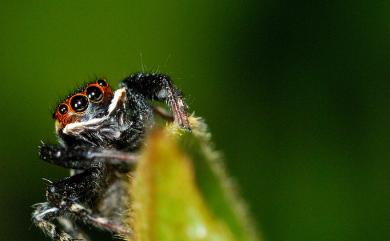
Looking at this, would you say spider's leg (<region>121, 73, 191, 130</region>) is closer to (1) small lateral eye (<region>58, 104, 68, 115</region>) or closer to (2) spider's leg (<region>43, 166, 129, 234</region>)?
(1) small lateral eye (<region>58, 104, 68, 115</region>)

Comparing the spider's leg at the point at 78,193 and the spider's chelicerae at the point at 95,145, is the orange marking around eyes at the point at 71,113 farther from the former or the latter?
the spider's leg at the point at 78,193

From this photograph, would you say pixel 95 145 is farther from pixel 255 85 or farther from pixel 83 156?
pixel 255 85

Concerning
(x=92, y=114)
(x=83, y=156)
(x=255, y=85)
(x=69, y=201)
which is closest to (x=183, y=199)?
(x=83, y=156)

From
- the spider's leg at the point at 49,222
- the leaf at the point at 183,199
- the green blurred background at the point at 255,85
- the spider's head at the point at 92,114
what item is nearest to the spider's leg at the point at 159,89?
the spider's head at the point at 92,114

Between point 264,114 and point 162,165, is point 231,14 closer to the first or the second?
point 264,114

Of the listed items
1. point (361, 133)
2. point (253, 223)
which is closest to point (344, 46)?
point (361, 133)

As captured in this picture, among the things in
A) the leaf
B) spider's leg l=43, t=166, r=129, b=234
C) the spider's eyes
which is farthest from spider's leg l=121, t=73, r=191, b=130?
the leaf
